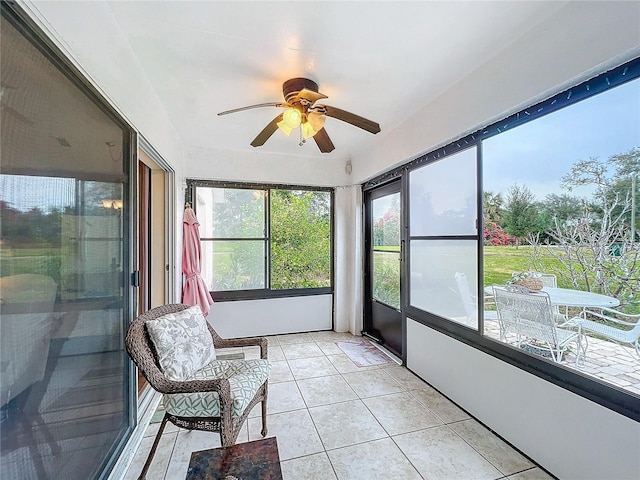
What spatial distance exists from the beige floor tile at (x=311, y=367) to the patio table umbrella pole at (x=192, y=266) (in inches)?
47.6

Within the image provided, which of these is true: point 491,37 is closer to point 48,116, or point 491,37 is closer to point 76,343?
point 48,116

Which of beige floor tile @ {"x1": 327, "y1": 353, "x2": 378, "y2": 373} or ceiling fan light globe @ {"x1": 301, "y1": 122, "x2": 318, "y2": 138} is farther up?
ceiling fan light globe @ {"x1": 301, "y1": 122, "x2": 318, "y2": 138}

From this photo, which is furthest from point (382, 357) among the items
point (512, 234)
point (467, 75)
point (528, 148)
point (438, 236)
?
point (467, 75)

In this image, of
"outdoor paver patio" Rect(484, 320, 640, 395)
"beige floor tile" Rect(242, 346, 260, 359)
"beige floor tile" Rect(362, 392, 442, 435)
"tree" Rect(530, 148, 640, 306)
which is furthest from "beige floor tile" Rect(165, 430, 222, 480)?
"tree" Rect(530, 148, 640, 306)

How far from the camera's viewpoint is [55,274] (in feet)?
3.73

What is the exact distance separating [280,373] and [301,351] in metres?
Result: 0.61

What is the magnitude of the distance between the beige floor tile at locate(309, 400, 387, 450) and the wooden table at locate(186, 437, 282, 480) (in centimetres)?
84

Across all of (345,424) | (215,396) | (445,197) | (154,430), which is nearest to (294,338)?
(345,424)

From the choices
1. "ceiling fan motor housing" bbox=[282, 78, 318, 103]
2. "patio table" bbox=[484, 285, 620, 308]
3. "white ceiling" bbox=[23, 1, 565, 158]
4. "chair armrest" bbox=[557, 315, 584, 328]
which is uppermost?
"white ceiling" bbox=[23, 1, 565, 158]

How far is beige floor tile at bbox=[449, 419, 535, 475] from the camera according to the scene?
1.69 m

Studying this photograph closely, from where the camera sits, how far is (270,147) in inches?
144

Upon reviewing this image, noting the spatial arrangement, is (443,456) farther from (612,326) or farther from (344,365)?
(344,365)

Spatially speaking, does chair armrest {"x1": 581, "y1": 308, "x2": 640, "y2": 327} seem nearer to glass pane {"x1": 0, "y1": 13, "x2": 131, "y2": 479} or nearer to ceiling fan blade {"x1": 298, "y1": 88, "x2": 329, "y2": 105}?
ceiling fan blade {"x1": 298, "y1": 88, "x2": 329, "y2": 105}

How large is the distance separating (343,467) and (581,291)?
167 centimetres
